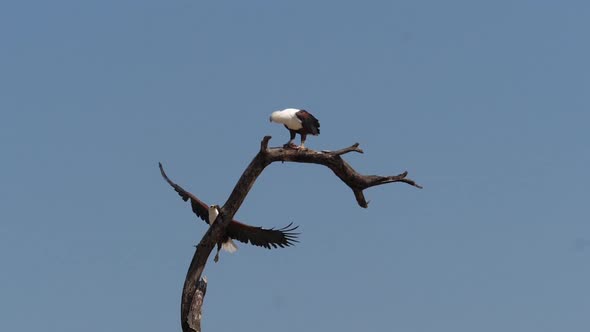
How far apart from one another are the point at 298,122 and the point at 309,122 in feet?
0.51

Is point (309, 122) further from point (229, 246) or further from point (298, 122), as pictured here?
point (229, 246)

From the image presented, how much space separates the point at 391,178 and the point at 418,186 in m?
0.46

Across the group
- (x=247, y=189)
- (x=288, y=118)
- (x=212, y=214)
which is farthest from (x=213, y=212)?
(x=288, y=118)

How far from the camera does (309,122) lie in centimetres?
2506

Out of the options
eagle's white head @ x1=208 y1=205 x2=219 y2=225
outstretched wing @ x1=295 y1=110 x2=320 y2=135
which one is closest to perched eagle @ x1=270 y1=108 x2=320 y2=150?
outstretched wing @ x1=295 y1=110 x2=320 y2=135

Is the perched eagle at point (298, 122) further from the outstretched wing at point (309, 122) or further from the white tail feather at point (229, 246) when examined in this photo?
the white tail feather at point (229, 246)

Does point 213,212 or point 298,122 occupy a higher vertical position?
point 298,122

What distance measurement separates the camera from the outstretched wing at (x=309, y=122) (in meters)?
25.0

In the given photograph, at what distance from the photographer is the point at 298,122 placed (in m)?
25.0

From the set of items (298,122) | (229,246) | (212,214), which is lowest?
(229,246)

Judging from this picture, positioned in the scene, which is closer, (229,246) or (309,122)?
(309,122)

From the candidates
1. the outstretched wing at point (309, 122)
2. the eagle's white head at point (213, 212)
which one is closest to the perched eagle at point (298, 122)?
the outstretched wing at point (309, 122)

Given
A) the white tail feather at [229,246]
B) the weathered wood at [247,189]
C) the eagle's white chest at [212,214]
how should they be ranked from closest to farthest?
the weathered wood at [247,189], the eagle's white chest at [212,214], the white tail feather at [229,246]

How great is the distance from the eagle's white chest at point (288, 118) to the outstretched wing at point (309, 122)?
6 cm
